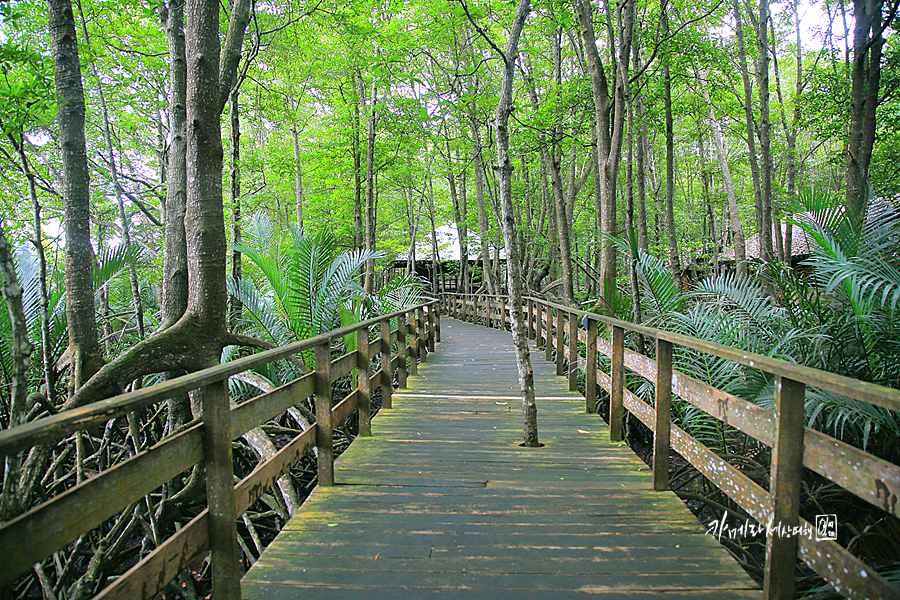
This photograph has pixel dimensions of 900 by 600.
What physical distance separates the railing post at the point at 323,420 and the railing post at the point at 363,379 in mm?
778

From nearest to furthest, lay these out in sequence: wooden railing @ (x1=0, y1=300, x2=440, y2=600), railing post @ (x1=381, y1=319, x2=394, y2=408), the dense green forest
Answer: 1. wooden railing @ (x1=0, y1=300, x2=440, y2=600)
2. the dense green forest
3. railing post @ (x1=381, y1=319, x2=394, y2=408)

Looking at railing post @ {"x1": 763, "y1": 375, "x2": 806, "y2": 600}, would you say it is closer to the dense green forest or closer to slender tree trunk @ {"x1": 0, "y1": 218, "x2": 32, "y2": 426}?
the dense green forest

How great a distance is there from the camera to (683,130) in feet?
68.8

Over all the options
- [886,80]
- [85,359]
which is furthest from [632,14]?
[85,359]

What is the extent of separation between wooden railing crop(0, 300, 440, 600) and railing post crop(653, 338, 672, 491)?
196 centimetres

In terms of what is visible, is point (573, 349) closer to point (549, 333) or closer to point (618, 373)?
point (618, 373)

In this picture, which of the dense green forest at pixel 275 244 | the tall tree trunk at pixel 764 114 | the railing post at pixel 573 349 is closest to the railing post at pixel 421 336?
the dense green forest at pixel 275 244

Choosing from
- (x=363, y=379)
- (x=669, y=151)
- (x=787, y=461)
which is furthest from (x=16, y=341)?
(x=669, y=151)

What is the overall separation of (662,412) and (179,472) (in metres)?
2.44

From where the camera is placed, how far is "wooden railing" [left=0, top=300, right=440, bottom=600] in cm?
115

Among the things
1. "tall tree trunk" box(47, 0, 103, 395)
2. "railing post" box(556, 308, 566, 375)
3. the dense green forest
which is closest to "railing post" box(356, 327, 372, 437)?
the dense green forest

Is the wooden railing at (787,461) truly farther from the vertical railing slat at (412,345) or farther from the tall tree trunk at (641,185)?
the tall tree trunk at (641,185)

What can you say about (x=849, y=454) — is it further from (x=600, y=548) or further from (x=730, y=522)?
(x=730, y=522)

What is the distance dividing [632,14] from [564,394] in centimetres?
555
